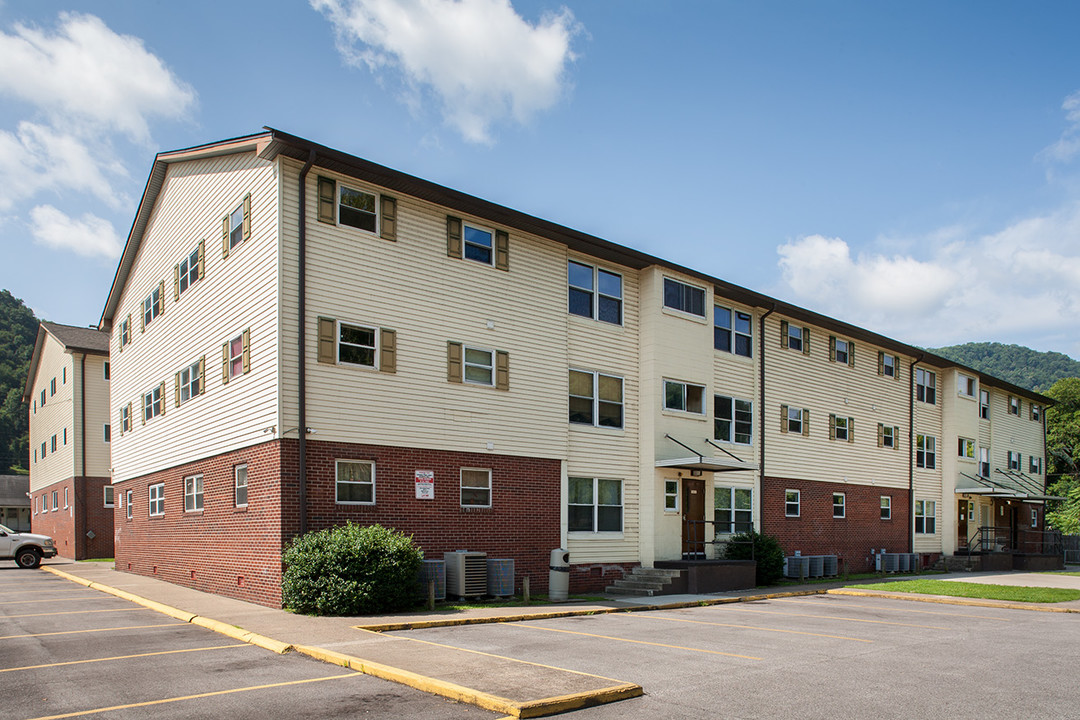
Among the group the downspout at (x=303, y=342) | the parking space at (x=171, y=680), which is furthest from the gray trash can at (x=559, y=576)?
the parking space at (x=171, y=680)

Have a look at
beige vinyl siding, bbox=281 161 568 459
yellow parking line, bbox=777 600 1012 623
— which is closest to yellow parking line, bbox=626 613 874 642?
yellow parking line, bbox=777 600 1012 623

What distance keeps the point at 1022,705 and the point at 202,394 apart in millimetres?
17983

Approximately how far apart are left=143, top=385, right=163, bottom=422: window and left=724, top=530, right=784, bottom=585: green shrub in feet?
56.4

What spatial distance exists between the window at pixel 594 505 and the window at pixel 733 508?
4118 millimetres

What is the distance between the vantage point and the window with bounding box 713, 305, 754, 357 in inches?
1021

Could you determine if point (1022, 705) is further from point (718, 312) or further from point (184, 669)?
point (718, 312)

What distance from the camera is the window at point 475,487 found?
18703 millimetres

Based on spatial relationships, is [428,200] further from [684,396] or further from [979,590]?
[979,590]

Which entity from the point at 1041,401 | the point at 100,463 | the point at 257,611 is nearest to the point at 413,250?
the point at 257,611

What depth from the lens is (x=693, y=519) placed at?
23.9 m

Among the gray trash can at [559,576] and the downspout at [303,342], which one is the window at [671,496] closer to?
the gray trash can at [559,576]

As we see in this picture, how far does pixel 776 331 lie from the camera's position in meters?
28.2

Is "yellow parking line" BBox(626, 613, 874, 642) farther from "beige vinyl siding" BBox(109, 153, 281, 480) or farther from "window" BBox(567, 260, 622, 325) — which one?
"window" BBox(567, 260, 622, 325)

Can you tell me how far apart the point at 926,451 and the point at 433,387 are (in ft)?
83.8
